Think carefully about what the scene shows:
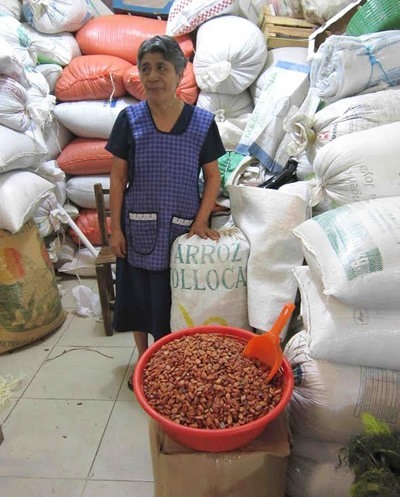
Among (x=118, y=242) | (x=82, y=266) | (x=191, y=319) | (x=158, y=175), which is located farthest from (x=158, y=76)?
(x=82, y=266)

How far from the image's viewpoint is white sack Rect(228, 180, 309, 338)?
51.4 inches

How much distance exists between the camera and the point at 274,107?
1.76 metres

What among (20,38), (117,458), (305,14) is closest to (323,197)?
(117,458)

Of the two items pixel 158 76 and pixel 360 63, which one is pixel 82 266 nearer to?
pixel 158 76

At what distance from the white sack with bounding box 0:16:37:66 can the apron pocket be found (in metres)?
1.16

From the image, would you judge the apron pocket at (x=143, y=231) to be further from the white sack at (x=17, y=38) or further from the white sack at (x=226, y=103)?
the white sack at (x=17, y=38)

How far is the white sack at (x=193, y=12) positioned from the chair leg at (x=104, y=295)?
4.25 ft

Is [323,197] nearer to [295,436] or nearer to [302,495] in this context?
[295,436]

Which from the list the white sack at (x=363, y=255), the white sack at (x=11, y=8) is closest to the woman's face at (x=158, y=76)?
the white sack at (x=363, y=255)

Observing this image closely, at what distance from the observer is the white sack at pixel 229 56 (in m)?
2.00

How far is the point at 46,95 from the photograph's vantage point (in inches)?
82.7

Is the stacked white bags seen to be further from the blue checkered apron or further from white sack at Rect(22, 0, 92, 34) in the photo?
white sack at Rect(22, 0, 92, 34)

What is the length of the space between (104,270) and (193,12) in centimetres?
139

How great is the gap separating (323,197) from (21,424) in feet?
4.29
